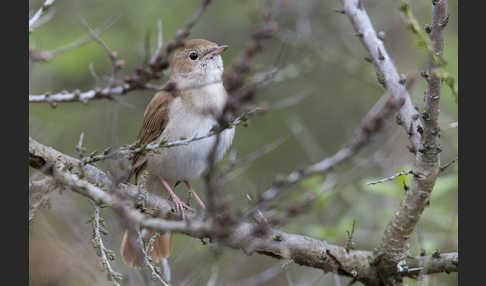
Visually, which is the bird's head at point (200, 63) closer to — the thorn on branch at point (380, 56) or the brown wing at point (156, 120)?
the brown wing at point (156, 120)

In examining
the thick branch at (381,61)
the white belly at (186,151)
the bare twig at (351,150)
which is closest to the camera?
the bare twig at (351,150)

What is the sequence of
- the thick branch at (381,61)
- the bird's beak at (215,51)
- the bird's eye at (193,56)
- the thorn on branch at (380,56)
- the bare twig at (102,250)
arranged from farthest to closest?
the bird's eye at (193,56) < the bird's beak at (215,51) < the thorn on branch at (380,56) < the thick branch at (381,61) < the bare twig at (102,250)

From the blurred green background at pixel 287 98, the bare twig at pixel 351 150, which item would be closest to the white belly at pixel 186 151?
the blurred green background at pixel 287 98

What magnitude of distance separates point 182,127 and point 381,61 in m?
1.79

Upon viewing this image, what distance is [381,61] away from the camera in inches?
173

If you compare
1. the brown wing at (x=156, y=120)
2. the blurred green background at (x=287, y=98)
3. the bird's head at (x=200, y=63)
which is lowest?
the blurred green background at (x=287, y=98)

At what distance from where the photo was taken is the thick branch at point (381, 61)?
417 cm

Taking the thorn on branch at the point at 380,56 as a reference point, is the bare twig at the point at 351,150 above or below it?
above

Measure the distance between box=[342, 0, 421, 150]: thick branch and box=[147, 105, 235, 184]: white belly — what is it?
4.46 feet

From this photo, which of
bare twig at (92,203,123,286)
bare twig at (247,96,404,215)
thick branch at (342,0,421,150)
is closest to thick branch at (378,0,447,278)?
thick branch at (342,0,421,150)

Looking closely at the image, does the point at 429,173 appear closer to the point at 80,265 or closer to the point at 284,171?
the point at 80,265

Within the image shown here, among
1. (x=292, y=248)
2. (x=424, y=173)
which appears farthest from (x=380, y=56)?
(x=292, y=248)

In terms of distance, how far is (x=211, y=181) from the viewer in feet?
7.09

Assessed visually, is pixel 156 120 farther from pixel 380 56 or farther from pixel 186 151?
pixel 380 56
